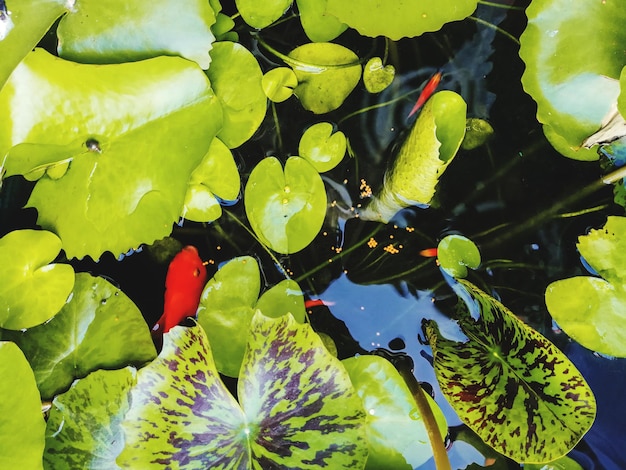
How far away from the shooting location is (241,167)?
4.37ft

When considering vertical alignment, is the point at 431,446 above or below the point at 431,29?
below

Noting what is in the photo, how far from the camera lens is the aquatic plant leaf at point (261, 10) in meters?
1.24

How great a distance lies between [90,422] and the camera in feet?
3.90

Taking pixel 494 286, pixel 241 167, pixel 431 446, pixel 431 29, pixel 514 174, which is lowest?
pixel 431 446

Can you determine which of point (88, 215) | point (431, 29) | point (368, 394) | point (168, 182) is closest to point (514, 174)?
point (431, 29)

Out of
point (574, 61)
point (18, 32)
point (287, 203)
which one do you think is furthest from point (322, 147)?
point (18, 32)

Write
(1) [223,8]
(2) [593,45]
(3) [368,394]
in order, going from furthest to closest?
(1) [223,8] → (3) [368,394] → (2) [593,45]

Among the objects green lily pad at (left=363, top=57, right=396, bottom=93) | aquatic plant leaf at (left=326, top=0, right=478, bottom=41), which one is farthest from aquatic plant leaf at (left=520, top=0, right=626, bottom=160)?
green lily pad at (left=363, top=57, right=396, bottom=93)

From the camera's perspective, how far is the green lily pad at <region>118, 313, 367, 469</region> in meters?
1.11

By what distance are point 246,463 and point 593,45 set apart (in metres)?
1.13

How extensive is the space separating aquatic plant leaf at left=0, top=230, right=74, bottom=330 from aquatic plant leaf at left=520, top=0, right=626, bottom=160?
110 cm

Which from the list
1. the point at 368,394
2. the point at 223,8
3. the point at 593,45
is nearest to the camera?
the point at 593,45

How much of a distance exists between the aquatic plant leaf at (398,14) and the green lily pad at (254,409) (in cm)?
65

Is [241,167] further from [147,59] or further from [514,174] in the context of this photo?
[514,174]
